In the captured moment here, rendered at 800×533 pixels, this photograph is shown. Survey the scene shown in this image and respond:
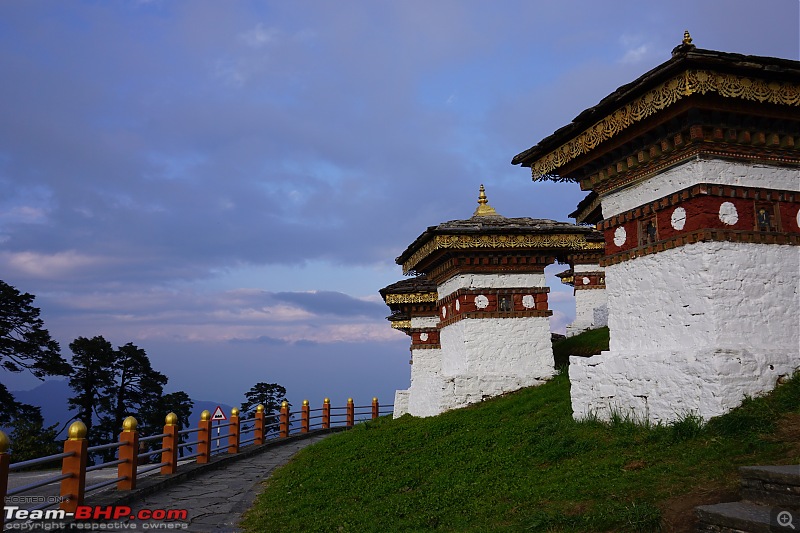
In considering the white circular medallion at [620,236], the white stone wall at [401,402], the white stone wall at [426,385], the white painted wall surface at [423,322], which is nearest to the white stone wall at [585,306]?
the white painted wall surface at [423,322]

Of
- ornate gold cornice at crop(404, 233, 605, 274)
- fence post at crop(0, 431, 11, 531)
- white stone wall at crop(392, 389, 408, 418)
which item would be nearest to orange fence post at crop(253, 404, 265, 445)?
white stone wall at crop(392, 389, 408, 418)

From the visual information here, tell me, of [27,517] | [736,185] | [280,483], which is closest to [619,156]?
[736,185]

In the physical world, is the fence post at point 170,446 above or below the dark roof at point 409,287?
below

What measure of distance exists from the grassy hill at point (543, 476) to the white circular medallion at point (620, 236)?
9.55ft

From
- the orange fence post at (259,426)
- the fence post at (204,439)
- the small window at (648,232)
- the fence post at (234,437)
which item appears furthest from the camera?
the orange fence post at (259,426)

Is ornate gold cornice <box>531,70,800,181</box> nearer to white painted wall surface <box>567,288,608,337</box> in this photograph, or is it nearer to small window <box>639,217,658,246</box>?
small window <box>639,217,658,246</box>

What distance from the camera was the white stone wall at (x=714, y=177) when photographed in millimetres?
8148

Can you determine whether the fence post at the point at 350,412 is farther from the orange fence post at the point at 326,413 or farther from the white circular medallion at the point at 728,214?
the white circular medallion at the point at 728,214

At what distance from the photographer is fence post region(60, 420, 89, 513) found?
7906mm

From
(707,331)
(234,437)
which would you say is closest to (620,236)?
(707,331)

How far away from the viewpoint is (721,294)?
784 cm

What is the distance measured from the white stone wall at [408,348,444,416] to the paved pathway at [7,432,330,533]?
4.13 meters

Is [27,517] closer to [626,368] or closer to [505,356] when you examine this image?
[626,368]

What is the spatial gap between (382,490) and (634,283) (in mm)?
4965
